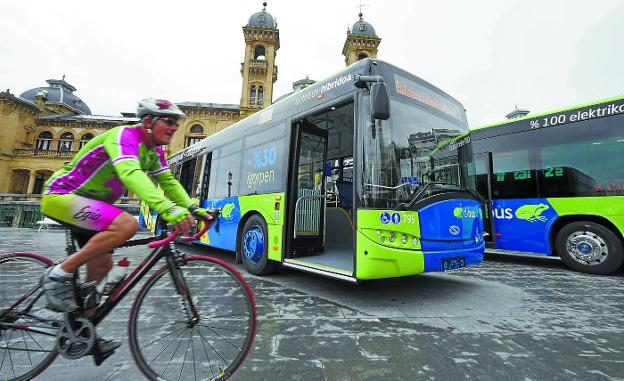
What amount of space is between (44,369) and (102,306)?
60 cm

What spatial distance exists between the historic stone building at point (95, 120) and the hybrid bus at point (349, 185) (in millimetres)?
32782

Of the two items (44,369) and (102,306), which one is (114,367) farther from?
(102,306)

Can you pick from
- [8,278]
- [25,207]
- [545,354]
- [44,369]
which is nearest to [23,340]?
[44,369]

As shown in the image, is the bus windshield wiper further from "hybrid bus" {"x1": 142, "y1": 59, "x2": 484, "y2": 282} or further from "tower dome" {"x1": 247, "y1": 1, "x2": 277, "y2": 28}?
"tower dome" {"x1": 247, "y1": 1, "x2": 277, "y2": 28}

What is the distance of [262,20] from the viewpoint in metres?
41.0

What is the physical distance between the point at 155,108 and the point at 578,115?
795cm

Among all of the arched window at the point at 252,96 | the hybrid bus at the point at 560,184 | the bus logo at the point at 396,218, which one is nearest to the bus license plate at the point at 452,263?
the bus logo at the point at 396,218

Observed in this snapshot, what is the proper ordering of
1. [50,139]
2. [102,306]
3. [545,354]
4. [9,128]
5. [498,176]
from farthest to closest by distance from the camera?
[50,139] < [9,128] < [498,176] < [545,354] < [102,306]

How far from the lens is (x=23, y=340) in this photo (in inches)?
77.0

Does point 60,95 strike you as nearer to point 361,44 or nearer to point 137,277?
point 361,44

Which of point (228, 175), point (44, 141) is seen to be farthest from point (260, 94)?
point (228, 175)

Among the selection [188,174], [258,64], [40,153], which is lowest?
[188,174]

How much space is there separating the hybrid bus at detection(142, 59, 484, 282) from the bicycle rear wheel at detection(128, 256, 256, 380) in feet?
6.03

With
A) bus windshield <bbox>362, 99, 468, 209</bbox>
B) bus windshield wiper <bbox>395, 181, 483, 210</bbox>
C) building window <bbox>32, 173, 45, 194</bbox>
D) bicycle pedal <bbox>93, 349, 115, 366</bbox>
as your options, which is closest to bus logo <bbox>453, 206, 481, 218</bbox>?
bus windshield wiper <bbox>395, 181, 483, 210</bbox>
